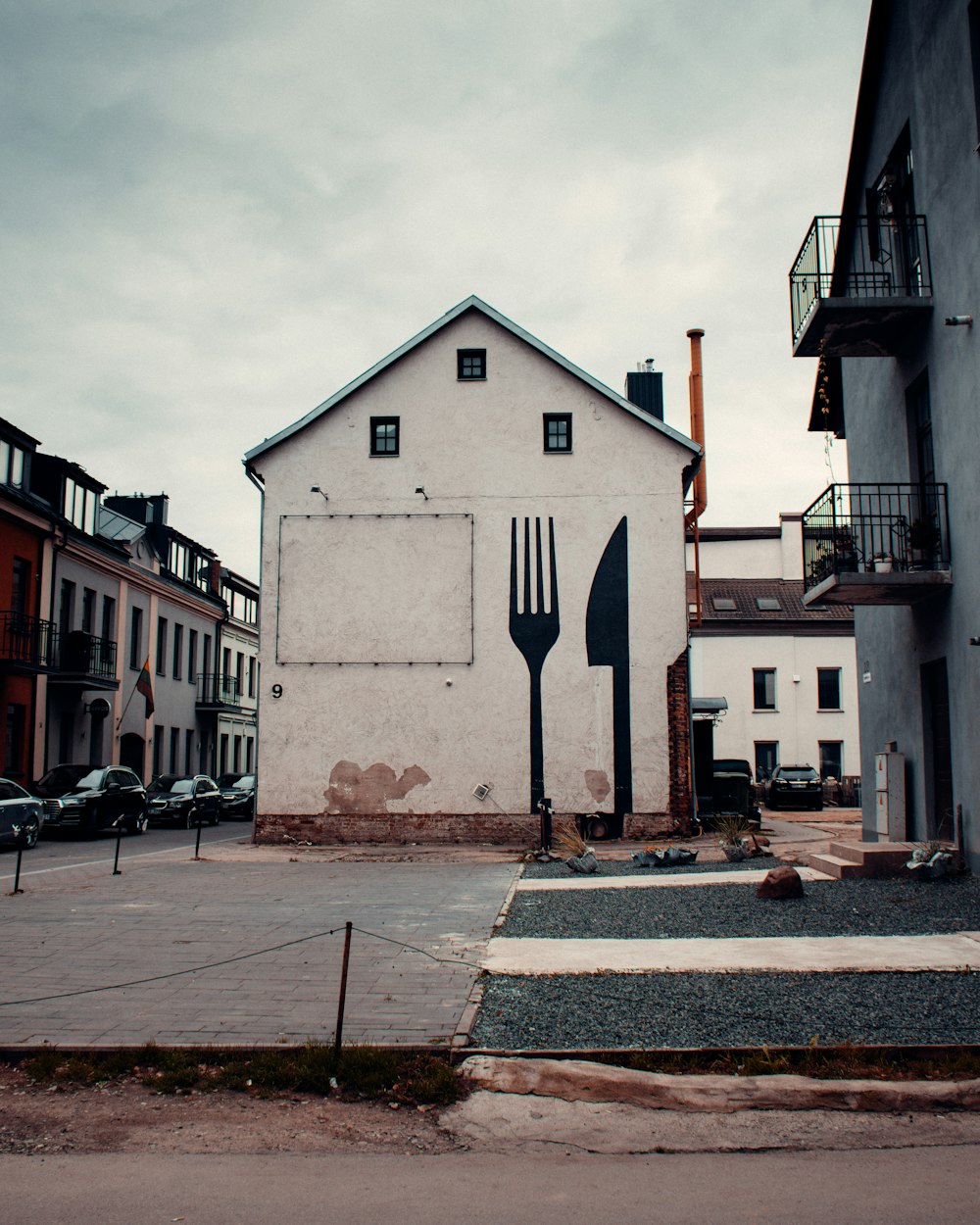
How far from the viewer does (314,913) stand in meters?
11.3

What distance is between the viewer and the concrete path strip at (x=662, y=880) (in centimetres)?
1308

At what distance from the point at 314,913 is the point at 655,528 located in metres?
12.9

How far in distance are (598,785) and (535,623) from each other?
3326 mm

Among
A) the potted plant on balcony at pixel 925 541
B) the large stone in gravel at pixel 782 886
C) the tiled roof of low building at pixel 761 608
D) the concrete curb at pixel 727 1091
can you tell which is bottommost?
the concrete curb at pixel 727 1091

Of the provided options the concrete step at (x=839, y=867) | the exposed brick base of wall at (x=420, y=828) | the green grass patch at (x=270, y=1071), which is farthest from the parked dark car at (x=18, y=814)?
the green grass patch at (x=270, y=1071)

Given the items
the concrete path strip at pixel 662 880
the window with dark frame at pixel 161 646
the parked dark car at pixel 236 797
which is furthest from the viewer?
the window with dark frame at pixel 161 646

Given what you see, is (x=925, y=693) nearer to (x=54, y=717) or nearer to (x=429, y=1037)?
(x=429, y=1037)

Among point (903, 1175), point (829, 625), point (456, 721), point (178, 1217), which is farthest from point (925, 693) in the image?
point (829, 625)

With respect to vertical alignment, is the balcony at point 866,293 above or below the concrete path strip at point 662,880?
above

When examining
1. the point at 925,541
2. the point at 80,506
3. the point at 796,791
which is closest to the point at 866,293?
the point at 925,541

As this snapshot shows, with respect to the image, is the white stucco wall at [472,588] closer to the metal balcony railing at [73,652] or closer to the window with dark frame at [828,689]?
the metal balcony railing at [73,652]

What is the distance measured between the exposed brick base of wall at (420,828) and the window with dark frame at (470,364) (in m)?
8.75

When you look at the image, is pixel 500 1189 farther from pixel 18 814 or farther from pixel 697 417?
pixel 697 417

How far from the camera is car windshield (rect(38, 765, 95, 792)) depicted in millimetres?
27016
